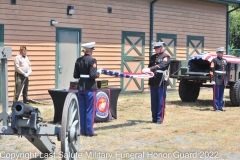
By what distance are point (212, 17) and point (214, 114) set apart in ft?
31.4

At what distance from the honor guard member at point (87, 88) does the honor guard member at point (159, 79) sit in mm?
1772

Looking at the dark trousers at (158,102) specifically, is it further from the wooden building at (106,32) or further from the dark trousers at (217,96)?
the wooden building at (106,32)

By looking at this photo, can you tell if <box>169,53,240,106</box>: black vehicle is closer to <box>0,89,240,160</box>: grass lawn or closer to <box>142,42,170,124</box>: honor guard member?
<box>0,89,240,160</box>: grass lawn

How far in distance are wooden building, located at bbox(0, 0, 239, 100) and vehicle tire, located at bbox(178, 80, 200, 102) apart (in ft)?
9.36

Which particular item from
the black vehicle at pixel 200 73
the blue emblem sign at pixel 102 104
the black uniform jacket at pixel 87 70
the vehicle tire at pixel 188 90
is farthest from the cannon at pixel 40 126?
the vehicle tire at pixel 188 90

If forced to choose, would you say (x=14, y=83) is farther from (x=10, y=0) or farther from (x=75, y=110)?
(x=75, y=110)

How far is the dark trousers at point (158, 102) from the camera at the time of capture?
10.6 m

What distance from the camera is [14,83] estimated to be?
14.1m

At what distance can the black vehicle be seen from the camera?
44.9 feet

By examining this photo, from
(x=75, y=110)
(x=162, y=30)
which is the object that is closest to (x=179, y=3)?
(x=162, y=30)

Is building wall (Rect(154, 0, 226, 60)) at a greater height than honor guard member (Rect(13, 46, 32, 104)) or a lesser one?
greater

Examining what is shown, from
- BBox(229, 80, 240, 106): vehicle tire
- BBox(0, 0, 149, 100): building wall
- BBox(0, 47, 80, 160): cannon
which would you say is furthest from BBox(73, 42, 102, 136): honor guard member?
Answer: BBox(229, 80, 240, 106): vehicle tire

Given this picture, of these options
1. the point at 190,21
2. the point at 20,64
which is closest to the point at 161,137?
the point at 20,64

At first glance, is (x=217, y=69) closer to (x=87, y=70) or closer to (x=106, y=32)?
(x=87, y=70)
